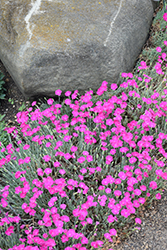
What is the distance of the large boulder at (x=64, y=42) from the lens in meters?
3.01

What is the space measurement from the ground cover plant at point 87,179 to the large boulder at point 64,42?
0.25 m

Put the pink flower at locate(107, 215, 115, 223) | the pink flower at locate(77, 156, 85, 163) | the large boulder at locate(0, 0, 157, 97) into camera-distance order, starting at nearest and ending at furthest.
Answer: the pink flower at locate(107, 215, 115, 223), the pink flower at locate(77, 156, 85, 163), the large boulder at locate(0, 0, 157, 97)

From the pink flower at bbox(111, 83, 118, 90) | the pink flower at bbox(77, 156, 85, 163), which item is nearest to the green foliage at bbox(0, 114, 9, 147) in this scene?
the pink flower at bbox(77, 156, 85, 163)

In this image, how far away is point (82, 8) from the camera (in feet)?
10.4

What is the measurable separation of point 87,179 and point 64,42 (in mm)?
1669

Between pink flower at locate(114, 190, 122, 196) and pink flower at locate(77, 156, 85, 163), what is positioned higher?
pink flower at locate(77, 156, 85, 163)

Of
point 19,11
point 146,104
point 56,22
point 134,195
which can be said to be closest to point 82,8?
point 56,22

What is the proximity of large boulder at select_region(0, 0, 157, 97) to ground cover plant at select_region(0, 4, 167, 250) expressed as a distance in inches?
9.8

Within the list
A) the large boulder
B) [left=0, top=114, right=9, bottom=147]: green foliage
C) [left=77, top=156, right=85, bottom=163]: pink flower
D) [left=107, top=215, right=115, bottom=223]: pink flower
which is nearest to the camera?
[left=107, top=215, right=115, bottom=223]: pink flower

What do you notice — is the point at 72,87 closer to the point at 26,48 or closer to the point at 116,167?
the point at 26,48

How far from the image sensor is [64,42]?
118 inches

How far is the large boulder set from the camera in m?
3.01

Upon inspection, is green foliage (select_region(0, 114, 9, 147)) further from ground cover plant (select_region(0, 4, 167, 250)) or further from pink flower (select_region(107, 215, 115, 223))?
pink flower (select_region(107, 215, 115, 223))

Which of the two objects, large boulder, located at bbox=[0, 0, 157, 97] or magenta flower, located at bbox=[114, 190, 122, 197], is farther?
large boulder, located at bbox=[0, 0, 157, 97]
